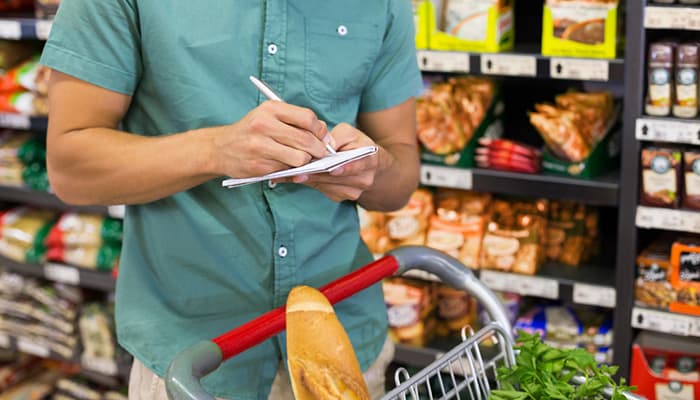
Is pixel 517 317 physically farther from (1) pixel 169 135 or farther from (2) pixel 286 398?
(1) pixel 169 135

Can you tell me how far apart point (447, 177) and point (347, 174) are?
1.59 metres

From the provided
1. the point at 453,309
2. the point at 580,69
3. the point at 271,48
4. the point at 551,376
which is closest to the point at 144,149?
the point at 271,48

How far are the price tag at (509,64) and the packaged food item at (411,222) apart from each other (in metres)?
0.51

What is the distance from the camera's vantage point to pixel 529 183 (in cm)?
274

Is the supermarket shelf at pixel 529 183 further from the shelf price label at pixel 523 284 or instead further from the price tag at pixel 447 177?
the shelf price label at pixel 523 284

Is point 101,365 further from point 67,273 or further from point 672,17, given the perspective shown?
point 672,17

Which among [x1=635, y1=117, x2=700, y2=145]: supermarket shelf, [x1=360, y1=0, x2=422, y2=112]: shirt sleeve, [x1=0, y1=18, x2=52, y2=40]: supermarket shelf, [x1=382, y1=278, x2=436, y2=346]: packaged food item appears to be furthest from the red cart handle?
[x1=0, y1=18, x2=52, y2=40]: supermarket shelf

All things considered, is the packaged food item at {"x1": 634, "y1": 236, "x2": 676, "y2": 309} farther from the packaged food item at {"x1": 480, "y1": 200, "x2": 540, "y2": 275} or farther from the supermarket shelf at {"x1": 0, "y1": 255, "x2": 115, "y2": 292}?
the supermarket shelf at {"x1": 0, "y1": 255, "x2": 115, "y2": 292}

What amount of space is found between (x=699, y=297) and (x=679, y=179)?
342 mm

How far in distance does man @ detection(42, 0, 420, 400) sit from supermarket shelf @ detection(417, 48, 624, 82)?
114cm

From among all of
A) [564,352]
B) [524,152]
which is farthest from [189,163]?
[524,152]

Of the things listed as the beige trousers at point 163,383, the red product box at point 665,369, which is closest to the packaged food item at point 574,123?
the red product box at point 665,369

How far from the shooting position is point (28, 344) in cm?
358

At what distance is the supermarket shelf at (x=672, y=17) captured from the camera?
7.82 feet
